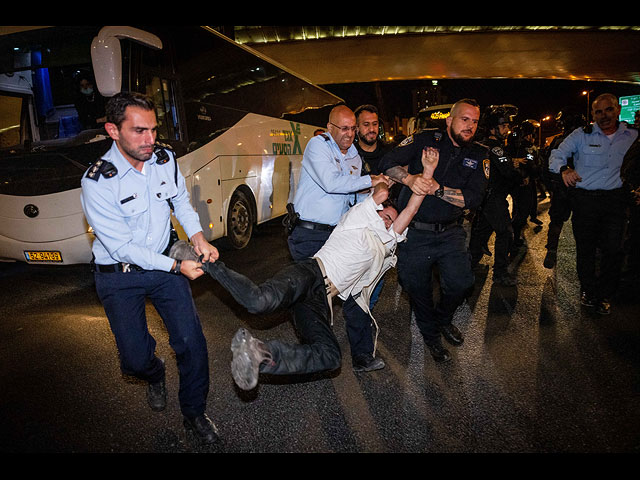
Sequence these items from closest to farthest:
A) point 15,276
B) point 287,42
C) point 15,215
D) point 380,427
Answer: point 380,427
point 15,215
point 15,276
point 287,42

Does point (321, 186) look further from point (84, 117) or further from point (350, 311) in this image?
point (84, 117)

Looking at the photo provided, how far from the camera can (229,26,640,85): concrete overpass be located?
12336 mm

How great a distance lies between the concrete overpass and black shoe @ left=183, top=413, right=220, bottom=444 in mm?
12323

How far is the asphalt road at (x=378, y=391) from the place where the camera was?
2469mm

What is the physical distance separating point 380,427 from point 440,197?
5.87 ft

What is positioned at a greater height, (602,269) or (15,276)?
(602,269)

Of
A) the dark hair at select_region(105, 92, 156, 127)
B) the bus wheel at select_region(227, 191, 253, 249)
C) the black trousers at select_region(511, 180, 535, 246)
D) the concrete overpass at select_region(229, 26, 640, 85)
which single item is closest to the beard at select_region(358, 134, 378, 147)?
the dark hair at select_region(105, 92, 156, 127)

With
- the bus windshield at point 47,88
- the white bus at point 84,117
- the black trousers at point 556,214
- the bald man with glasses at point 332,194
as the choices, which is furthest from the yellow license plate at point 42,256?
the black trousers at point 556,214

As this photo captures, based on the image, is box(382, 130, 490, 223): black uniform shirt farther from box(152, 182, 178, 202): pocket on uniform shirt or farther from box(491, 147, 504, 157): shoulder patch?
box(152, 182, 178, 202): pocket on uniform shirt

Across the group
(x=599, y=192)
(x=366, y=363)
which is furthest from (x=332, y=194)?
(x=599, y=192)

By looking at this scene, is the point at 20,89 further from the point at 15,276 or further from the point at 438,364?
the point at 438,364
